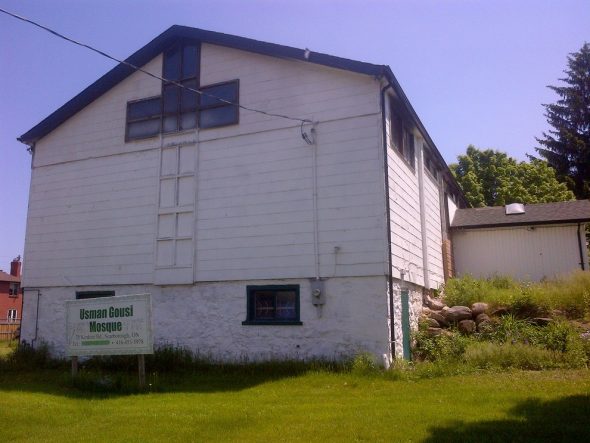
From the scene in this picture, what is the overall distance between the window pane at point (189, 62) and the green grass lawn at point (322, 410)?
9.16m

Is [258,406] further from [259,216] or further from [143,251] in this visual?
[143,251]

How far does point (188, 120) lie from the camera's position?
52.3 ft

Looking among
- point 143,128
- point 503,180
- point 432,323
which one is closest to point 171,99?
point 143,128

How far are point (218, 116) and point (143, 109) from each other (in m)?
2.83

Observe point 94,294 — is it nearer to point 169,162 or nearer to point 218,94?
point 169,162

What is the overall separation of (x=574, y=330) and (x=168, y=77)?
42.6 ft

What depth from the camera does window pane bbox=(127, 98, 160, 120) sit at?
16.5 m

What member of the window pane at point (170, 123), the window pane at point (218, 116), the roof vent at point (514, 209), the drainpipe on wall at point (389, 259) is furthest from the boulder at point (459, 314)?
the roof vent at point (514, 209)

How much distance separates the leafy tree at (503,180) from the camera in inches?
1435

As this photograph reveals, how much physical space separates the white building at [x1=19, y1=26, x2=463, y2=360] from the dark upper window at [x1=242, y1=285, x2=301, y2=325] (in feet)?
0.12

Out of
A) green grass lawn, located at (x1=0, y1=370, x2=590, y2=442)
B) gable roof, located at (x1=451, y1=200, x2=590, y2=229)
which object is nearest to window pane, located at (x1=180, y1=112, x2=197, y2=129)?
green grass lawn, located at (x1=0, y1=370, x2=590, y2=442)

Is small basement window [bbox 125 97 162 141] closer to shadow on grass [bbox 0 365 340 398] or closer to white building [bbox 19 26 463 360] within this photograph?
white building [bbox 19 26 463 360]

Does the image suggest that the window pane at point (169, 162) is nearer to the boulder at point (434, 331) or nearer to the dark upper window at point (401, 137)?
the dark upper window at point (401, 137)

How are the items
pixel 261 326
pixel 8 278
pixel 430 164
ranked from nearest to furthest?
pixel 261 326
pixel 430 164
pixel 8 278
